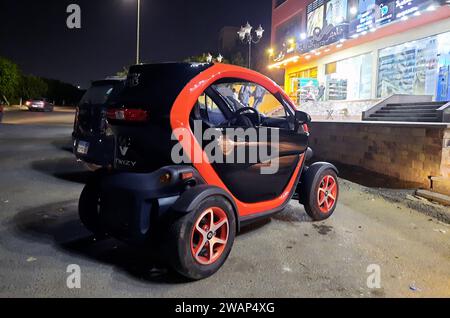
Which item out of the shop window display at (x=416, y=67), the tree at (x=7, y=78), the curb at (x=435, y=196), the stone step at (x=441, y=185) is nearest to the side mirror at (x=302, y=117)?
the curb at (x=435, y=196)

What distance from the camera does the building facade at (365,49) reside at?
1479 cm

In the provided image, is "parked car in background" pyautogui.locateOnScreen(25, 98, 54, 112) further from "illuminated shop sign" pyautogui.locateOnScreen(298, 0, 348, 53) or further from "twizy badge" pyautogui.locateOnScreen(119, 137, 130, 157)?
"twizy badge" pyautogui.locateOnScreen(119, 137, 130, 157)

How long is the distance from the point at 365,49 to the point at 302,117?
56.7 feet

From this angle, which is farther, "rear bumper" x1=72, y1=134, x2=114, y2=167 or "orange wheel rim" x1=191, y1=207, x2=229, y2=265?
"rear bumper" x1=72, y1=134, x2=114, y2=167

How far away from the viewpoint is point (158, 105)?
Result: 3391 mm

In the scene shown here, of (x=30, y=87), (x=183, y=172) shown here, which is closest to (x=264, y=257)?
(x=183, y=172)

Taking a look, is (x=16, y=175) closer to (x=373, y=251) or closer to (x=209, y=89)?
(x=209, y=89)

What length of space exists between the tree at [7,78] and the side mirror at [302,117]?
49247 mm

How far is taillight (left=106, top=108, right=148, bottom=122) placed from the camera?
342 cm

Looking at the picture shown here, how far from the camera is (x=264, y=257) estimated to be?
12.3ft

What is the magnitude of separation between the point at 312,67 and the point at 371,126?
18.3 m

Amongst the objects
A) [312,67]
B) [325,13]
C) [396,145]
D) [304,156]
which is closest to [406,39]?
[325,13]

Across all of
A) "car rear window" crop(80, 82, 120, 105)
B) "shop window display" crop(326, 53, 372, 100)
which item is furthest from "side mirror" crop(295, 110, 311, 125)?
"shop window display" crop(326, 53, 372, 100)

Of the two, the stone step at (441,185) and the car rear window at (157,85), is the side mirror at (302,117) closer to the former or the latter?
the car rear window at (157,85)
